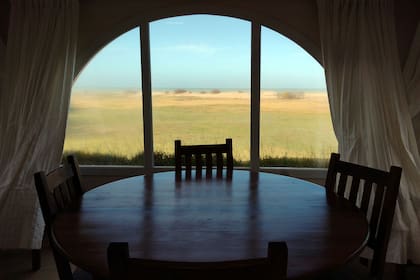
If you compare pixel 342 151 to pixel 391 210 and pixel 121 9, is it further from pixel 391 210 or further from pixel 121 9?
pixel 121 9

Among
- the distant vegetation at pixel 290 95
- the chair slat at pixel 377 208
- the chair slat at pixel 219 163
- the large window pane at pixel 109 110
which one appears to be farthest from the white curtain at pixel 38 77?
the chair slat at pixel 377 208

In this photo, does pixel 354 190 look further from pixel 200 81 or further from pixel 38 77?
pixel 38 77

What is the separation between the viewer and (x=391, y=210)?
1.58m

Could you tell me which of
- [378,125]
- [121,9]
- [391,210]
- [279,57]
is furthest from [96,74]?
[391,210]

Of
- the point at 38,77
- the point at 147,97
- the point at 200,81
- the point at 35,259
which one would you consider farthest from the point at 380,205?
the point at 38,77

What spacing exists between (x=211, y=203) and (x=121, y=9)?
2.04 meters

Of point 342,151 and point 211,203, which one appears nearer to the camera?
point 211,203

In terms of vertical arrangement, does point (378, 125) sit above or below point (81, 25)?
below

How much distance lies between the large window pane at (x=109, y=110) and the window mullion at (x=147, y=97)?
57 millimetres

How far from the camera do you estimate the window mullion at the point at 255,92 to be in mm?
3082

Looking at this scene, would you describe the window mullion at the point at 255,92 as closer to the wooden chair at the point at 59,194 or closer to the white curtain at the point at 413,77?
the white curtain at the point at 413,77

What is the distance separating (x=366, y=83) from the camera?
9.04 ft

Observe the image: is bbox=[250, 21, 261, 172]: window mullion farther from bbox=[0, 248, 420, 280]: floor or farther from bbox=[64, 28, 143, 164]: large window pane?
bbox=[0, 248, 420, 280]: floor

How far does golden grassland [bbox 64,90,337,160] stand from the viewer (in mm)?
3201
